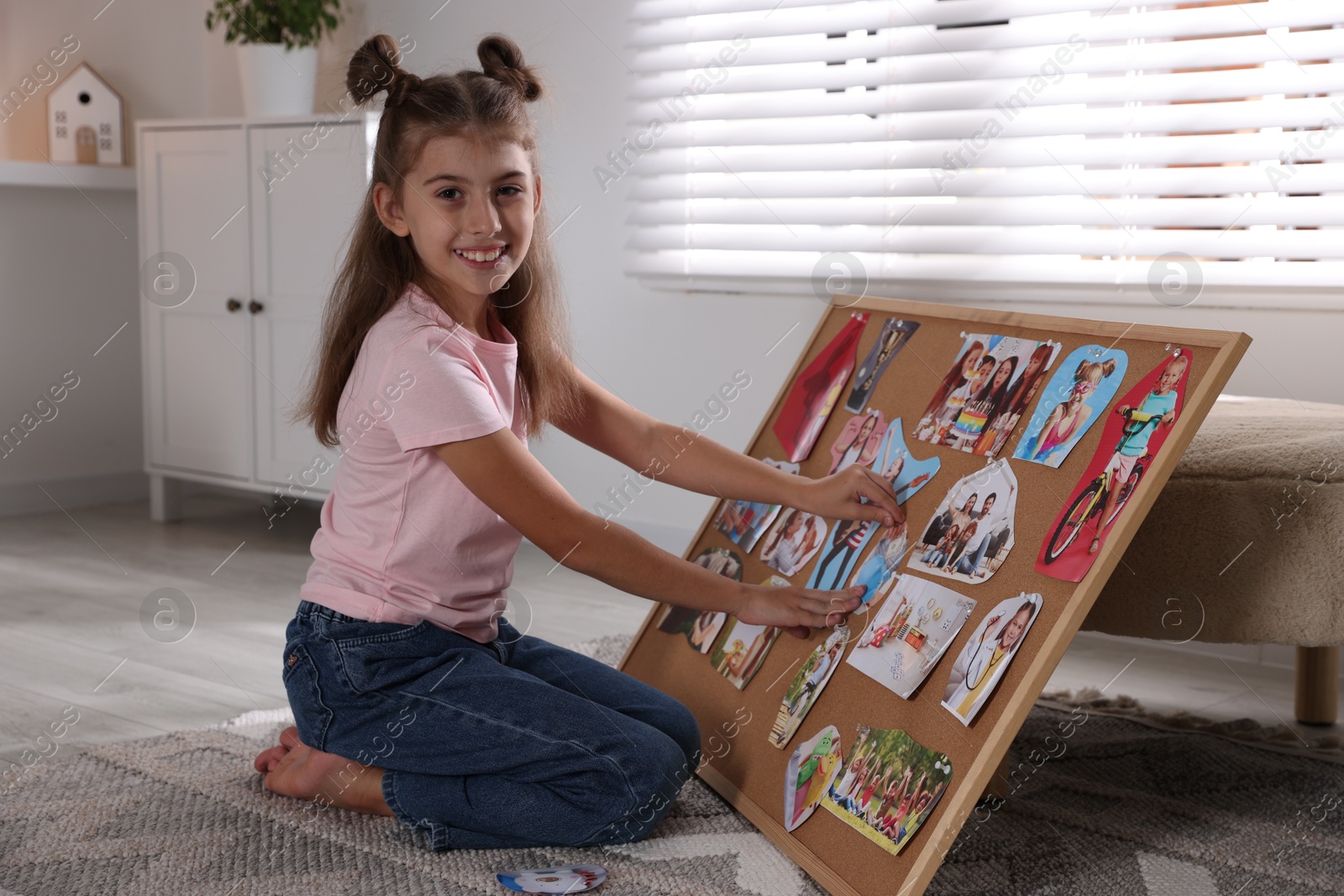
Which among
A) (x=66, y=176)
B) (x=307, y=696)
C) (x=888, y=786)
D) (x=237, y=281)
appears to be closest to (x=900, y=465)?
(x=888, y=786)

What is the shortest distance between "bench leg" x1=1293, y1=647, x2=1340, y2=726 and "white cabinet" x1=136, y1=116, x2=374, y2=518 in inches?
80.9

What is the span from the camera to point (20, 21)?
3.52m

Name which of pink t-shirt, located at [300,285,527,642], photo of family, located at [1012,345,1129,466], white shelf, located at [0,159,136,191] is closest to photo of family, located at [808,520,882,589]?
photo of family, located at [1012,345,1129,466]

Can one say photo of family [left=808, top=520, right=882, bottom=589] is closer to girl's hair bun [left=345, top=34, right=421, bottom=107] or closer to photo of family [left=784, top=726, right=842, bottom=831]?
photo of family [left=784, top=726, right=842, bottom=831]

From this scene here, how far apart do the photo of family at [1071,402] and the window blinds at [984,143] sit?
1.01 metres

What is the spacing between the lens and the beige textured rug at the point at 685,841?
4.14 feet

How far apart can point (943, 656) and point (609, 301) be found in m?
1.87

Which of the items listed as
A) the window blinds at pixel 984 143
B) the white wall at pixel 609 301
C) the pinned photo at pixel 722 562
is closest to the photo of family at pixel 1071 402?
the pinned photo at pixel 722 562

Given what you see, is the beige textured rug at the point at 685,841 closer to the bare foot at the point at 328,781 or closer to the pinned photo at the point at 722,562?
the bare foot at the point at 328,781

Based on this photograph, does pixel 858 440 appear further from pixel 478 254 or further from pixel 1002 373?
pixel 478 254

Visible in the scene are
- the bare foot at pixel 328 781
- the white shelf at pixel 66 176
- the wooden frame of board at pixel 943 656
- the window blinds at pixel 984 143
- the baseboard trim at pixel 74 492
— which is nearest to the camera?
the wooden frame of board at pixel 943 656

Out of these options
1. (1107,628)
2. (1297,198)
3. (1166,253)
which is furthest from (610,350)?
(1107,628)

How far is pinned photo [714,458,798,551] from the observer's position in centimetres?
163

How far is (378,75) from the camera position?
4.58 ft
